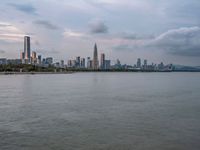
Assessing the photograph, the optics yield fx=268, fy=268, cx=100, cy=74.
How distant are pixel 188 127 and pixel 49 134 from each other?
9264mm

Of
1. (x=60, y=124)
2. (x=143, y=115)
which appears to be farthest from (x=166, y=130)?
(x=60, y=124)

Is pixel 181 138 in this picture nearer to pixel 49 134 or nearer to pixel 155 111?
pixel 49 134

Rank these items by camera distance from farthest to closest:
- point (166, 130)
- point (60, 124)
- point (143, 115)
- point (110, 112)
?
point (110, 112) < point (143, 115) < point (60, 124) < point (166, 130)

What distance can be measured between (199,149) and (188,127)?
494 centimetres

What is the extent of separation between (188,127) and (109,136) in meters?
5.98

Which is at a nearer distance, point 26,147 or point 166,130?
point 26,147

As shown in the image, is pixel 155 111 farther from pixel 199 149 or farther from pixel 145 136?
pixel 199 149

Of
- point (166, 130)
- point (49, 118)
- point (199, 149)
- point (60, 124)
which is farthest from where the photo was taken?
point (49, 118)

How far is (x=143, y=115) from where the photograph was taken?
22281mm

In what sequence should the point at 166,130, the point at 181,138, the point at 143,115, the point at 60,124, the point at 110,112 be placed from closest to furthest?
the point at 181,138
the point at 166,130
the point at 60,124
the point at 143,115
the point at 110,112

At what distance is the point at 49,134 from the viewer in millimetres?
15914

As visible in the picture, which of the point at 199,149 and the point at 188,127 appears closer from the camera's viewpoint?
the point at 199,149

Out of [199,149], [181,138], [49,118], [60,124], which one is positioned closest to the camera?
[199,149]

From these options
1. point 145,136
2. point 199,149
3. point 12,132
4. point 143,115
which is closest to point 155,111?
point 143,115
